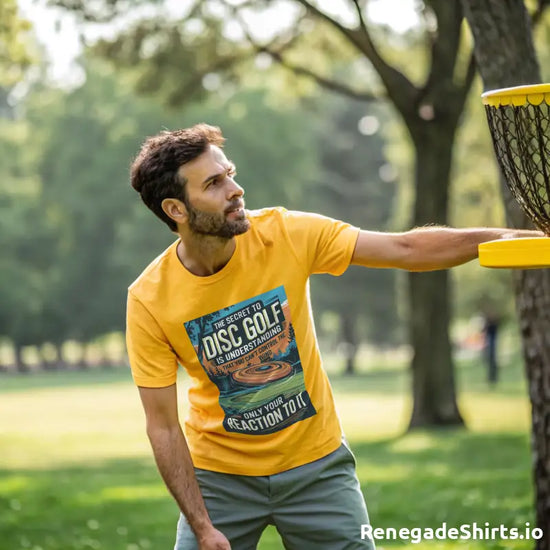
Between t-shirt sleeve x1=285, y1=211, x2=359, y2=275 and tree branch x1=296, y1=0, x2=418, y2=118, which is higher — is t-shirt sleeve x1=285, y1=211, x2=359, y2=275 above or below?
below

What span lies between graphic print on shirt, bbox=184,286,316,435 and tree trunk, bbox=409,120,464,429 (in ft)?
41.6

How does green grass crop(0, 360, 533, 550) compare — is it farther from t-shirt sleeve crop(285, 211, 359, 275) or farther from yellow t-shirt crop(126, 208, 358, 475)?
t-shirt sleeve crop(285, 211, 359, 275)

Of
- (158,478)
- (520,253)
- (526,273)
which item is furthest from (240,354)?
(158,478)

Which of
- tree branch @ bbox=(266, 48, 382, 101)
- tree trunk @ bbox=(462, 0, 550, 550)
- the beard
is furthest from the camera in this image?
tree branch @ bbox=(266, 48, 382, 101)

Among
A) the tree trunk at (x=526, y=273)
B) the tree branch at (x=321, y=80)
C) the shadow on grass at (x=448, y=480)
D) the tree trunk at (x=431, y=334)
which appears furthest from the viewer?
the tree branch at (x=321, y=80)

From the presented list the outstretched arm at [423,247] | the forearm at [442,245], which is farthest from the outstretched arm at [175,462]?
the forearm at [442,245]

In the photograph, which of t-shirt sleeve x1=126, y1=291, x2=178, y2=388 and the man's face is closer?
the man's face

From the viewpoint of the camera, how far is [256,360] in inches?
183

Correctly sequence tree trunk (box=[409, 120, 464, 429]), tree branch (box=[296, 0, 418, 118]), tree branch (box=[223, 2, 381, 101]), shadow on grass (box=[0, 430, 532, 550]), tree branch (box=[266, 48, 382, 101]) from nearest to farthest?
1. shadow on grass (box=[0, 430, 532, 550])
2. tree branch (box=[296, 0, 418, 118])
3. tree trunk (box=[409, 120, 464, 429])
4. tree branch (box=[223, 2, 381, 101])
5. tree branch (box=[266, 48, 382, 101])

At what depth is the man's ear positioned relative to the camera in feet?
15.2

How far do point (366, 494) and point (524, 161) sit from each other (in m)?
8.25

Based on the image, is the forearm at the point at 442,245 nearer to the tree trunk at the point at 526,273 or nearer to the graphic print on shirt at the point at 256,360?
the graphic print on shirt at the point at 256,360

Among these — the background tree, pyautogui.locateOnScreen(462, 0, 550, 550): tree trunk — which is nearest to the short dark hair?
pyautogui.locateOnScreen(462, 0, 550, 550): tree trunk

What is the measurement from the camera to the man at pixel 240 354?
181 inches
